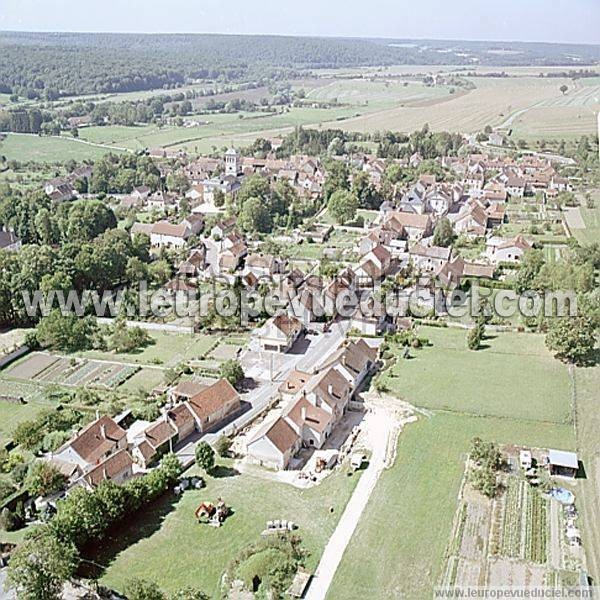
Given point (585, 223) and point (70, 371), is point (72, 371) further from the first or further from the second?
point (585, 223)

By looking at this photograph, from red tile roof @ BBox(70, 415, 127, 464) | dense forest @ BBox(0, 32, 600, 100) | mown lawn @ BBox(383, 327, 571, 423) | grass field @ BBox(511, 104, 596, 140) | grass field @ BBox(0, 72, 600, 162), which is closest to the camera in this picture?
red tile roof @ BBox(70, 415, 127, 464)

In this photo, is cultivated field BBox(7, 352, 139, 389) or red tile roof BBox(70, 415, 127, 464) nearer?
red tile roof BBox(70, 415, 127, 464)

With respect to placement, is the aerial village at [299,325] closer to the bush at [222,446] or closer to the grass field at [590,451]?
the bush at [222,446]

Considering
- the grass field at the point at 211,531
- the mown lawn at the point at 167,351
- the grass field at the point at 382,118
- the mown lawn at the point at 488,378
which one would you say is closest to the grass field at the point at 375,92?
the grass field at the point at 382,118

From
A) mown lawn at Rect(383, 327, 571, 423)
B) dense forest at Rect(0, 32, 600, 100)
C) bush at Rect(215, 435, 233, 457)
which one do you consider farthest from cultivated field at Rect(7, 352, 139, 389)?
dense forest at Rect(0, 32, 600, 100)

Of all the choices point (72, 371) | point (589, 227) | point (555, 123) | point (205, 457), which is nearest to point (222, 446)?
point (205, 457)

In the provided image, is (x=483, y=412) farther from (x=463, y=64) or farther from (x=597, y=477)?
(x=463, y=64)

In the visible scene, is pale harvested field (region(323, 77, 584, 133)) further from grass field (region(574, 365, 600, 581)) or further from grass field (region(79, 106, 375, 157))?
grass field (region(574, 365, 600, 581))
